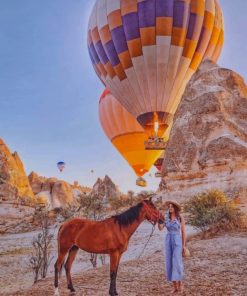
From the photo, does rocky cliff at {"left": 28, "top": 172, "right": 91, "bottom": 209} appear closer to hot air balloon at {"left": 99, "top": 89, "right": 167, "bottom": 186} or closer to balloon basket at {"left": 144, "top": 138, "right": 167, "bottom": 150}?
hot air balloon at {"left": 99, "top": 89, "right": 167, "bottom": 186}

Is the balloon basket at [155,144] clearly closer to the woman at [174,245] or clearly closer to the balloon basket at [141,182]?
the balloon basket at [141,182]

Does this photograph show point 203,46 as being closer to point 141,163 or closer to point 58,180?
point 141,163

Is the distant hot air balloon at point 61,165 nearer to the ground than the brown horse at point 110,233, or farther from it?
farther from it

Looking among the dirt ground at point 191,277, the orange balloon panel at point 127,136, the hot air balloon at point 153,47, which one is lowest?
the dirt ground at point 191,277

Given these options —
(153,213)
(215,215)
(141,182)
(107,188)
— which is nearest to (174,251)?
(153,213)

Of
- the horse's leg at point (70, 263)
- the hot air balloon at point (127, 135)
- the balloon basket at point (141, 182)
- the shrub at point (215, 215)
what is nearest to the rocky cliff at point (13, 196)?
the hot air balloon at point (127, 135)

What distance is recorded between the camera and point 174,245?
571 centimetres

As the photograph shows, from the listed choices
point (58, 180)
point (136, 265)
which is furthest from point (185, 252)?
point (58, 180)

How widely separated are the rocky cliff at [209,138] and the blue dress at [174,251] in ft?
27.5

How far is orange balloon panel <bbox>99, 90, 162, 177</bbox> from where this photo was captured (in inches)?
1310

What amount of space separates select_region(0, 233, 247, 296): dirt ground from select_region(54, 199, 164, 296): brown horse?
0.65m

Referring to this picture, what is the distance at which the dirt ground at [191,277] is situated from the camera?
18.9 feet

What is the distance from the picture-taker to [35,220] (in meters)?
22.6

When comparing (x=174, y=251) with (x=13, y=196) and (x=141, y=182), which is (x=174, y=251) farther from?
(x=141, y=182)
